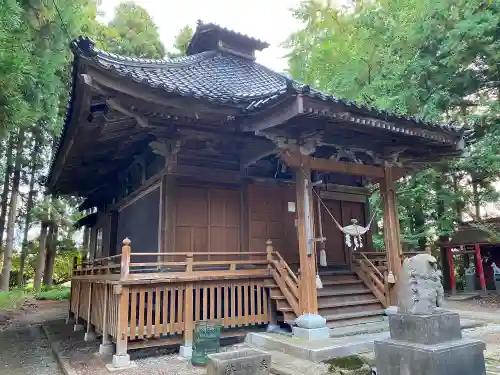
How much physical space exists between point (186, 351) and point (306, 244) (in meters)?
2.66

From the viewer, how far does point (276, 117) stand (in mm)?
6062

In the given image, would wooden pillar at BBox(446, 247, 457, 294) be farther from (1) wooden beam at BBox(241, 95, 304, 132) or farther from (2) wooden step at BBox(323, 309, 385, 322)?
(1) wooden beam at BBox(241, 95, 304, 132)

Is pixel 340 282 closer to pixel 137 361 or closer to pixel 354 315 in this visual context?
pixel 354 315

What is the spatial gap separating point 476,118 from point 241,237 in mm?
10332

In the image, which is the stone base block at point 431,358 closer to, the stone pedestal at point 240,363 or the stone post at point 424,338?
the stone post at point 424,338

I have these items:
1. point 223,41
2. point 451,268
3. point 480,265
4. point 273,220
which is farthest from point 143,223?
point 451,268

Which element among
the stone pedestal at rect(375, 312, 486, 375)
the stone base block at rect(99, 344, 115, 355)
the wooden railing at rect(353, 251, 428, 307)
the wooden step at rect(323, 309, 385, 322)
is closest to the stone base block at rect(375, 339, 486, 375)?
the stone pedestal at rect(375, 312, 486, 375)

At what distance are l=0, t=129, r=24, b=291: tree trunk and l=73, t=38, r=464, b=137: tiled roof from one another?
47.0 feet

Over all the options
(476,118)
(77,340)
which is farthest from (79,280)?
(476,118)

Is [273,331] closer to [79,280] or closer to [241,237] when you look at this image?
[241,237]

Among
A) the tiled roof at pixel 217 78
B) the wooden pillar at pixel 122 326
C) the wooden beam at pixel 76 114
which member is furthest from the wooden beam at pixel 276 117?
the wooden pillar at pixel 122 326

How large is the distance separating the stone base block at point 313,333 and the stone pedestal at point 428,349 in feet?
4.30

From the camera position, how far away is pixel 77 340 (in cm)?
880

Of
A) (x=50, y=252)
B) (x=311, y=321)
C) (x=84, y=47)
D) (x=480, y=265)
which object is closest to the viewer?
(x=84, y=47)
